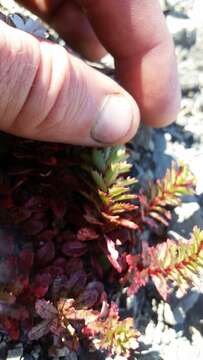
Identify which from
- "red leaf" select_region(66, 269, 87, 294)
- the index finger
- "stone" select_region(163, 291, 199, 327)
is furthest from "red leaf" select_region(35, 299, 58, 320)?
the index finger

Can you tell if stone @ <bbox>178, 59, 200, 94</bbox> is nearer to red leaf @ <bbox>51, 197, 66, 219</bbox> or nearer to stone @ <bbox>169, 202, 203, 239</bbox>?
stone @ <bbox>169, 202, 203, 239</bbox>

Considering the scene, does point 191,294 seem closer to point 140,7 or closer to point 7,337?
point 7,337

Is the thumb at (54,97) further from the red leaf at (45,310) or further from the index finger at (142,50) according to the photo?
the red leaf at (45,310)

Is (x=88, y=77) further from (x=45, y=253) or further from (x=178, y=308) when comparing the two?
(x=178, y=308)

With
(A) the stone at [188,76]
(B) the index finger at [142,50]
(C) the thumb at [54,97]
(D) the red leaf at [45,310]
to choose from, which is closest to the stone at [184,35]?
(A) the stone at [188,76]

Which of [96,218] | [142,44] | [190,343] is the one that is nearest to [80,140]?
[96,218]

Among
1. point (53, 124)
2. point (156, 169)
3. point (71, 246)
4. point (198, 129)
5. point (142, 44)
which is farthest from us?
point (198, 129)
